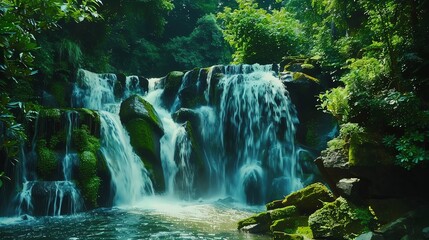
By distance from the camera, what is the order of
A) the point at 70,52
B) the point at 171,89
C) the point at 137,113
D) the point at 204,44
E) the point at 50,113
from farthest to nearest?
the point at 204,44
the point at 171,89
the point at 70,52
the point at 137,113
the point at 50,113

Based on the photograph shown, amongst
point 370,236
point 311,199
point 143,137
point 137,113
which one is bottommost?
point 370,236

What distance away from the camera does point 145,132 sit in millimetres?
13812

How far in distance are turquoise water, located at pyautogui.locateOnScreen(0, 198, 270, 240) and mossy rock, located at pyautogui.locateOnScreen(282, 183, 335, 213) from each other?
1.17 metres

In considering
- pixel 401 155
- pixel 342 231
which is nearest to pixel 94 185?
pixel 342 231

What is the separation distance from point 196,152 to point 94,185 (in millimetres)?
4366

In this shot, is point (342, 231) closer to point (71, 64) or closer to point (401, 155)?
point (401, 155)

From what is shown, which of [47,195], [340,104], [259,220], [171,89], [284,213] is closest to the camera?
[340,104]

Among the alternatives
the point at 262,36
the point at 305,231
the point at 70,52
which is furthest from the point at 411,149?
the point at 70,52

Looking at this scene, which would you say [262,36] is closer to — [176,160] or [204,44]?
[176,160]

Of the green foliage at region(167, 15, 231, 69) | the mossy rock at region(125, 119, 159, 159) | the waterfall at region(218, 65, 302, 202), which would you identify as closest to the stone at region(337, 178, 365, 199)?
the waterfall at region(218, 65, 302, 202)

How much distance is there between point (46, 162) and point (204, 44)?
22007 mm

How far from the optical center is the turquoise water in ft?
24.9

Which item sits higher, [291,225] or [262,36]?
[262,36]

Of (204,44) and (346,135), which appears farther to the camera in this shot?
(204,44)
